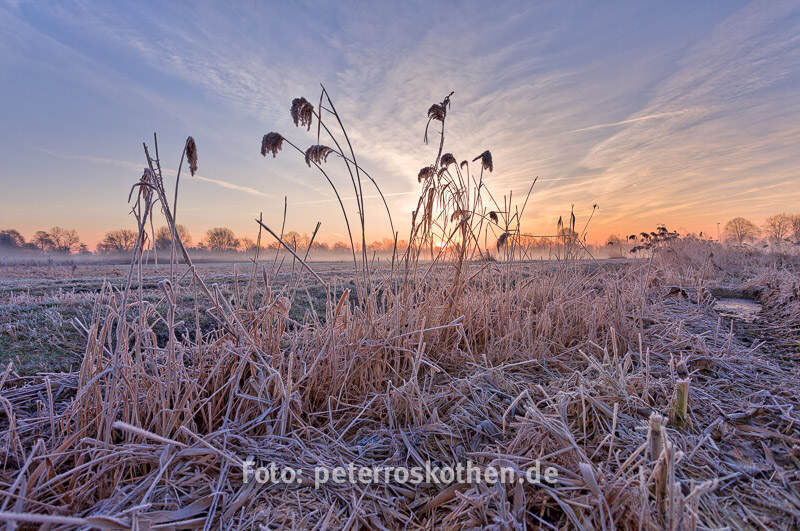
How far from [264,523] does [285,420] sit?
Result: 0.41 m

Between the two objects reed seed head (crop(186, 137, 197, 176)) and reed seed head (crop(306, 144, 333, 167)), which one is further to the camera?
reed seed head (crop(306, 144, 333, 167))

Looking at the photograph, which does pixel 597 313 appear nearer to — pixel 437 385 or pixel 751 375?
pixel 751 375

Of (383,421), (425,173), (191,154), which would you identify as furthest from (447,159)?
(383,421)

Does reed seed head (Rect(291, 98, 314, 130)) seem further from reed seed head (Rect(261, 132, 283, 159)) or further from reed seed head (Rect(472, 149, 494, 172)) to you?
reed seed head (Rect(472, 149, 494, 172))

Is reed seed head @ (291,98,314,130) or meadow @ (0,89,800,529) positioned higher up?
reed seed head @ (291,98,314,130)

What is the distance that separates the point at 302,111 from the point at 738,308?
464cm

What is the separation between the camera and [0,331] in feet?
8.30

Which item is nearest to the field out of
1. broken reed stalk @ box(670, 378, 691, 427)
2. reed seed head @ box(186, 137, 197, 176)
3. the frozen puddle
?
broken reed stalk @ box(670, 378, 691, 427)

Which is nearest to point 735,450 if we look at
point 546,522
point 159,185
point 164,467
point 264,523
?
point 546,522

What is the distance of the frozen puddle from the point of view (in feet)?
10.5

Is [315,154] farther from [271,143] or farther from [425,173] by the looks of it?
[425,173]

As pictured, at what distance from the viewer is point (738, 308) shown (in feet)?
11.7

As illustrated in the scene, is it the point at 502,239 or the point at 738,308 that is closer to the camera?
the point at 502,239

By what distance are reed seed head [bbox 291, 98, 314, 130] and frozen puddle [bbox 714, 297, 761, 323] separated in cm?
401
